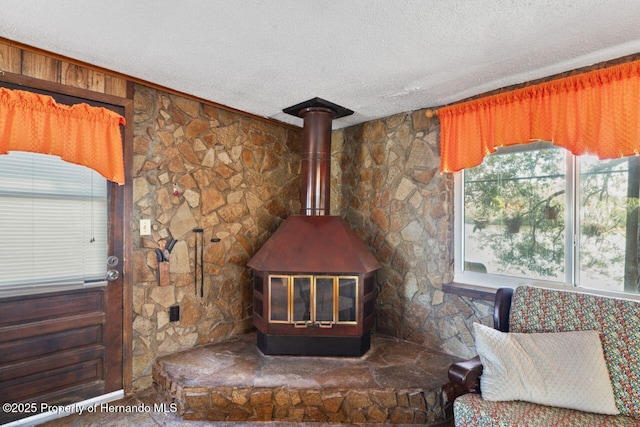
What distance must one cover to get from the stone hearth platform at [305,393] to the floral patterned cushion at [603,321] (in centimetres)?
74

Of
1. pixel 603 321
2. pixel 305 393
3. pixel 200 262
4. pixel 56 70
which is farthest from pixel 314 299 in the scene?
pixel 56 70

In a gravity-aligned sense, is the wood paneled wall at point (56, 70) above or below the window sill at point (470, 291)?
above

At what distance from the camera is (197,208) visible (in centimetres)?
289

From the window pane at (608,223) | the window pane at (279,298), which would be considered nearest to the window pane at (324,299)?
the window pane at (279,298)

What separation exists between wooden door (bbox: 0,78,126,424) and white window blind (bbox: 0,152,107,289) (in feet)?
0.26

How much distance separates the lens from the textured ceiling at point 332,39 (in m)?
1.63

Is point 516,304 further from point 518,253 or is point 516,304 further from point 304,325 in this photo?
point 304,325

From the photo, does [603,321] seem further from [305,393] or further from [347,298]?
[305,393]

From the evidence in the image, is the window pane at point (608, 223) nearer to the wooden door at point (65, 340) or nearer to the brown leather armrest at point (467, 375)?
the brown leather armrest at point (467, 375)

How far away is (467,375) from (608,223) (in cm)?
137

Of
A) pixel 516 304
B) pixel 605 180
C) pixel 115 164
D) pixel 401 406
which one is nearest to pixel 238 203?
pixel 115 164

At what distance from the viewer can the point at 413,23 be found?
1.74 metres

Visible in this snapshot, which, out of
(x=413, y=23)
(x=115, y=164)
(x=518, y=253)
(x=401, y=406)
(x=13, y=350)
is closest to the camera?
(x=413, y=23)

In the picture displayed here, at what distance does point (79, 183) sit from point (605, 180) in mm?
3365
